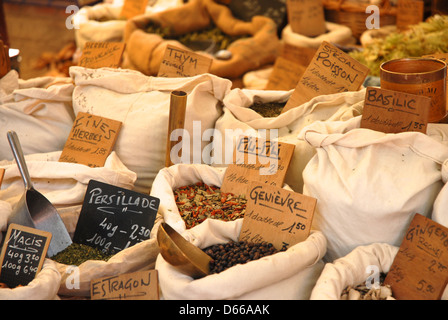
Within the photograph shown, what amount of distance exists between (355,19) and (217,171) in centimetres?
176

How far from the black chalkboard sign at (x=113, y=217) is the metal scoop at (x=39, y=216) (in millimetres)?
42

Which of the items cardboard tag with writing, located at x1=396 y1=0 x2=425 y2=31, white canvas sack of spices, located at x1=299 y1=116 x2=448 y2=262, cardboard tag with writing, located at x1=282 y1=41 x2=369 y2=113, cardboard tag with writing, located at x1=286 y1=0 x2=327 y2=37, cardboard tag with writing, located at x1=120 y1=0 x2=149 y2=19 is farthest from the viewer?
cardboard tag with writing, located at x1=120 y1=0 x2=149 y2=19

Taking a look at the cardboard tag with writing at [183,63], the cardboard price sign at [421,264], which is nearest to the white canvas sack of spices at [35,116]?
the cardboard tag with writing at [183,63]

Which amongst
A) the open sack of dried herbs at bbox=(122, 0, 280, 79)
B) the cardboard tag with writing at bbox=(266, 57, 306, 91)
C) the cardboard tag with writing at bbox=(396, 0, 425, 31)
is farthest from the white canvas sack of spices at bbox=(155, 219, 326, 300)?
the cardboard tag with writing at bbox=(396, 0, 425, 31)

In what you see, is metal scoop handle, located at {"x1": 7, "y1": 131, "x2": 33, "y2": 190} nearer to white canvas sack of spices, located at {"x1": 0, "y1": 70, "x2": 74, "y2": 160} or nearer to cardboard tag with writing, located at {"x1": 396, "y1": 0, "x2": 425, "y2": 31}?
white canvas sack of spices, located at {"x1": 0, "y1": 70, "x2": 74, "y2": 160}

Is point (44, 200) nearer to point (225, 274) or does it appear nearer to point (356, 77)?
point (225, 274)

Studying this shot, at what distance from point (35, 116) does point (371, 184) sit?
1093 mm

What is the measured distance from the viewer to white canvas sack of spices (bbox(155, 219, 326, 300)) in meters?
0.97

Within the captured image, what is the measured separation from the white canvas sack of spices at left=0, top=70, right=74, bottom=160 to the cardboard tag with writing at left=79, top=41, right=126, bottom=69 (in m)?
0.15

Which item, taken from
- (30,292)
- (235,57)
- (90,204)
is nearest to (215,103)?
(90,204)

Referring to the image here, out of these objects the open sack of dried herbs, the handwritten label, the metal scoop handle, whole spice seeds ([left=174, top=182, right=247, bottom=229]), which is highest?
the metal scoop handle

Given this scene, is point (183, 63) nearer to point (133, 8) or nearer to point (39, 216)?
point (39, 216)

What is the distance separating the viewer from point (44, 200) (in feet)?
4.33

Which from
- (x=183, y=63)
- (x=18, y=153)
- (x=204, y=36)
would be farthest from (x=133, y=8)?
(x=18, y=153)
